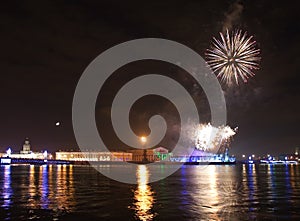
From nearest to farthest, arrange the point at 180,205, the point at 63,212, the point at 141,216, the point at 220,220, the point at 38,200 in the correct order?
the point at 220,220 → the point at 141,216 → the point at 63,212 → the point at 180,205 → the point at 38,200

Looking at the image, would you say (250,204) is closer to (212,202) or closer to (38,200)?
(212,202)

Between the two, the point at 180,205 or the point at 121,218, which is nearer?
the point at 121,218

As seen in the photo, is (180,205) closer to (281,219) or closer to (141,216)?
(141,216)

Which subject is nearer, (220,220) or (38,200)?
(220,220)

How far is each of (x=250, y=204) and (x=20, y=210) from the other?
1565cm

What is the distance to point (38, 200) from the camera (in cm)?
2691

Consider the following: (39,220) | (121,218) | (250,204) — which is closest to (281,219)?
(250,204)

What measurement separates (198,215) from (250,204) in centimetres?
645

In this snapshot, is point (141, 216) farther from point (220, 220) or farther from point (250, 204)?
point (250, 204)

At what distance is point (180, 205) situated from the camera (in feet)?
80.6

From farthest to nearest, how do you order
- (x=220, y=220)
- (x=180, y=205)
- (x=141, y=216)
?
(x=180, y=205) < (x=141, y=216) < (x=220, y=220)

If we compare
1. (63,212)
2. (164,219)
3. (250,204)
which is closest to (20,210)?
(63,212)

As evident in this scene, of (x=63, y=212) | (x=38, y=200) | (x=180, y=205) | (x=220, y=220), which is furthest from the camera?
(x=38, y=200)

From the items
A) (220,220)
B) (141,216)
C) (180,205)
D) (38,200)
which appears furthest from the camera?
(38,200)
